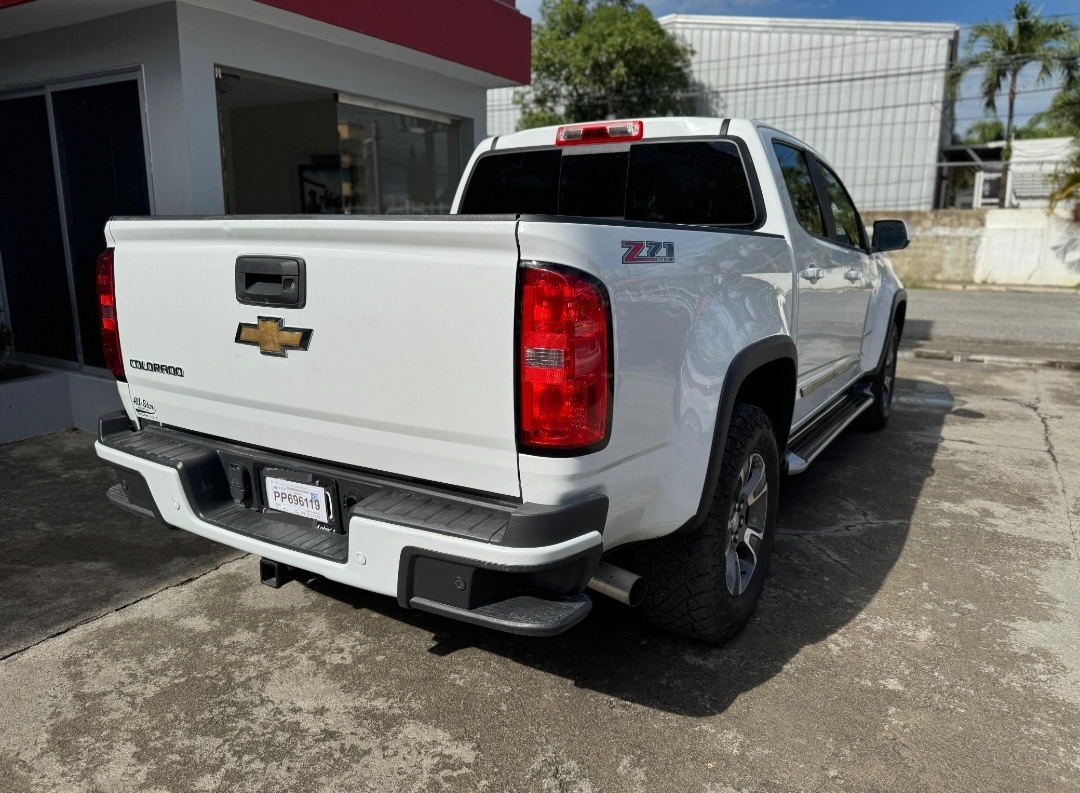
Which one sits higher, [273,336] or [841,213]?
[841,213]

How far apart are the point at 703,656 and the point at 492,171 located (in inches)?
106

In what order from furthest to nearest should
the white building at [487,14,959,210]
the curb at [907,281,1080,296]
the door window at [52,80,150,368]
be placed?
1. the white building at [487,14,959,210]
2. the curb at [907,281,1080,296]
3. the door window at [52,80,150,368]

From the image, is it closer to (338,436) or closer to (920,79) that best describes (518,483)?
(338,436)

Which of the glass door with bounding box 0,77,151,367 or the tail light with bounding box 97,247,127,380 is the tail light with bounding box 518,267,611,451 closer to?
the tail light with bounding box 97,247,127,380

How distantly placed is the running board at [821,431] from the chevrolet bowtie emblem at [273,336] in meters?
2.26

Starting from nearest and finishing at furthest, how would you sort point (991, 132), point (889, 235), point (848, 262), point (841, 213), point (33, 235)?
point (848, 262), point (841, 213), point (889, 235), point (33, 235), point (991, 132)

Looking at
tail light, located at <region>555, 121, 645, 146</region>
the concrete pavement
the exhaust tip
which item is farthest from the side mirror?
the concrete pavement

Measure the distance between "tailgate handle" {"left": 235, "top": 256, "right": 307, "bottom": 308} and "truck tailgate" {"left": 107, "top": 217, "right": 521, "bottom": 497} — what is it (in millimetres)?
25

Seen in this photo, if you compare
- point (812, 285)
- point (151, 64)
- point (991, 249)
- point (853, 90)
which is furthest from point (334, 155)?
point (853, 90)

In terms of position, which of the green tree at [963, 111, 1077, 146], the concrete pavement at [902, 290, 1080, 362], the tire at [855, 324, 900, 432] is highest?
the green tree at [963, 111, 1077, 146]

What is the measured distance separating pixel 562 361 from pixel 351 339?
0.70 meters

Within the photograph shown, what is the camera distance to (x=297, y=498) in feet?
9.03

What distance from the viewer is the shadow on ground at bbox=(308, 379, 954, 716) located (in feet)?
9.70

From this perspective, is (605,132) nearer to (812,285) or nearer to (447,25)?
(812,285)
